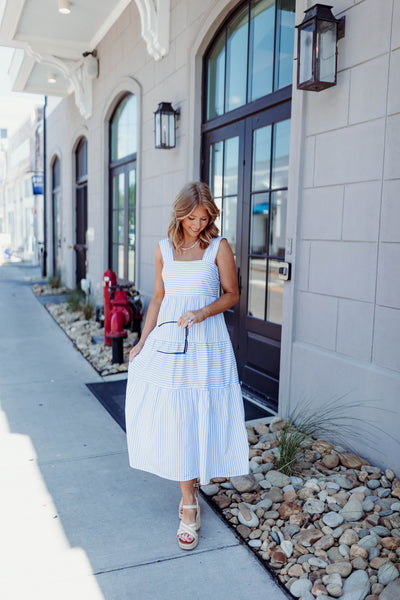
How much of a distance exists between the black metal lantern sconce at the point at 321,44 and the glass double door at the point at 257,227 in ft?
2.49

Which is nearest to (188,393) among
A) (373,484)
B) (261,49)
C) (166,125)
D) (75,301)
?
(373,484)

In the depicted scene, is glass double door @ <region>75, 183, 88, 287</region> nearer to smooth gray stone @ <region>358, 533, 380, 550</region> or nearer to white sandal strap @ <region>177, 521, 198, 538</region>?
white sandal strap @ <region>177, 521, 198, 538</region>

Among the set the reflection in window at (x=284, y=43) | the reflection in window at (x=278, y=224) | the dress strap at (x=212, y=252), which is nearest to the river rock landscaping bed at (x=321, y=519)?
the dress strap at (x=212, y=252)

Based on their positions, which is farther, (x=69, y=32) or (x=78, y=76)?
(x=78, y=76)

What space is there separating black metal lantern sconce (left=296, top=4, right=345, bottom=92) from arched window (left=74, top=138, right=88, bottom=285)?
7710 mm


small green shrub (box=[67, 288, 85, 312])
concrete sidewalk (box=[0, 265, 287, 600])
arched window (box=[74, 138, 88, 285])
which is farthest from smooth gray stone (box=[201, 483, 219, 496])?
arched window (box=[74, 138, 88, 285])

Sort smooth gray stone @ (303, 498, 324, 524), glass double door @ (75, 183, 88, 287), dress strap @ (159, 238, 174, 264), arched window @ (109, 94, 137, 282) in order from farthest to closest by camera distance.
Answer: glass double door @ (75, 183, 88, 287), arched window @ (109, 94, 137, 282), smooth gray stone @ (303, 498, 324, 524), dress strap @ (159, 238, 174, 264)

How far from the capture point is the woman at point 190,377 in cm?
235

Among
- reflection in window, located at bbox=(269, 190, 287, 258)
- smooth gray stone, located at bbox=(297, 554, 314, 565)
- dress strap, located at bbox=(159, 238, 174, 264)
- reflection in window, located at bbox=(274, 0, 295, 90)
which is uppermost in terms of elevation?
reflection in window, located at bbox=(274, 0, 295, 90)

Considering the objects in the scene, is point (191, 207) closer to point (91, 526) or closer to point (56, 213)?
point (91, 526)

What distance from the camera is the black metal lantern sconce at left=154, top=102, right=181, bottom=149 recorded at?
5527 millimetres

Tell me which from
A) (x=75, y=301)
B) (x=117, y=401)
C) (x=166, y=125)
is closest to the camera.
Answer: (x=117, y=401)

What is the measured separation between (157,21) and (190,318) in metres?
4.61

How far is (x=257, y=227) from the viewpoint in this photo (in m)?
4.45
